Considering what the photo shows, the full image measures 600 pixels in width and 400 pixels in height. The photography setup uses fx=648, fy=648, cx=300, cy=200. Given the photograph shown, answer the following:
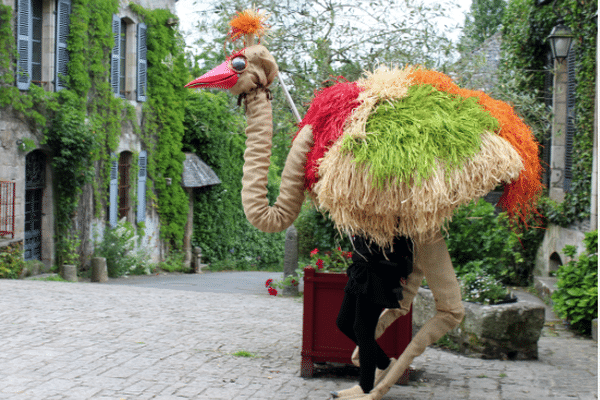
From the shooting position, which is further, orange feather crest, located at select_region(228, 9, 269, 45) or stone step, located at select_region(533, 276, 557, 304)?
stone step, located at select_region(533, 276, 557, 304)

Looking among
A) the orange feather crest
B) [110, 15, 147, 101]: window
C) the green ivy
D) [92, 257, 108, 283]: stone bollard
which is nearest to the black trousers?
the orange feather crest

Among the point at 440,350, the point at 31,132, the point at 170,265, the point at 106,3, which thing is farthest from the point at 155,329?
the point at 170,265

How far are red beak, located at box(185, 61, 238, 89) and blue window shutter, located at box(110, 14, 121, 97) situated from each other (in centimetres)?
1133

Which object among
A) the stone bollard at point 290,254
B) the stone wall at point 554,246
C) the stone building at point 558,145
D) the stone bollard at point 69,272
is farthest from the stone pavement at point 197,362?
the stone bollard at point 69,272

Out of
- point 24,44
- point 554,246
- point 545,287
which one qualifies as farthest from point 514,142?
point 24,44

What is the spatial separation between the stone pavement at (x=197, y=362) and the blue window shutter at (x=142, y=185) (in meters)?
8.56

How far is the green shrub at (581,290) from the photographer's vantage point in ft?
20.4

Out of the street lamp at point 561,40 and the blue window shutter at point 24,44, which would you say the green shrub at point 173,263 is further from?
the street lamp at point 561,40

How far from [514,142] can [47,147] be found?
34.9 ft

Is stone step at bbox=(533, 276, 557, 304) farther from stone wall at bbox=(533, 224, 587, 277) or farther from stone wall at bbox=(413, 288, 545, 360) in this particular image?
stone wall at bbox=(413, 288, 545, 360)

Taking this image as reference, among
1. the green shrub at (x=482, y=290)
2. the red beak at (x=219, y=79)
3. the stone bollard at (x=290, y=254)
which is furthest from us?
the stone bollard at (x=290, y=254)

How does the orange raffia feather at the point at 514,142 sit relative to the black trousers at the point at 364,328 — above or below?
above

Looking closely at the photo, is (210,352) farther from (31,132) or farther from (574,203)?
(31,132)

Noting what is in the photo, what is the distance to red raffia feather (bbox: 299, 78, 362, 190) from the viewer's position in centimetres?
348
